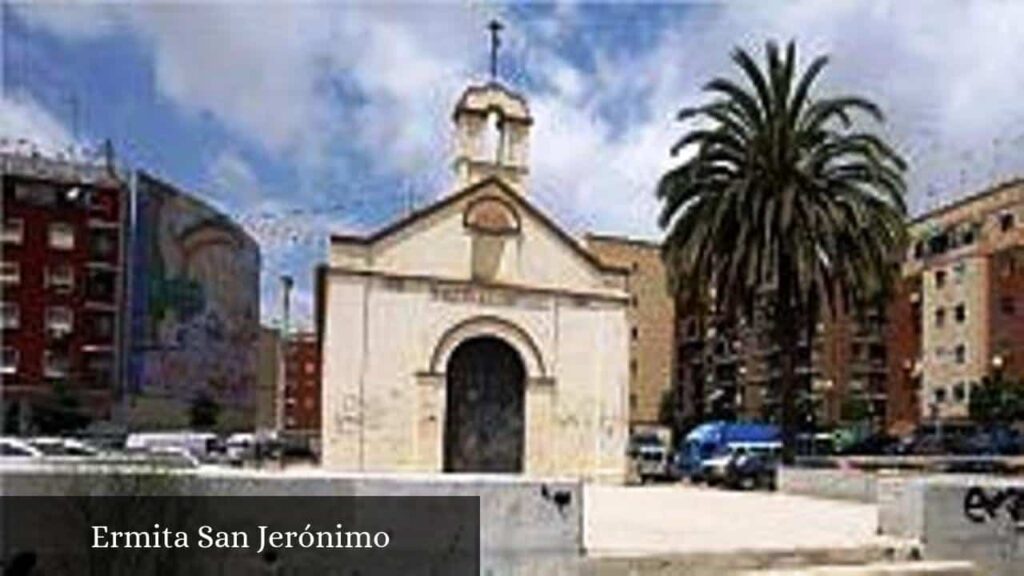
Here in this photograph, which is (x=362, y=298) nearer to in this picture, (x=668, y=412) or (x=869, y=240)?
(x=869, y=240)

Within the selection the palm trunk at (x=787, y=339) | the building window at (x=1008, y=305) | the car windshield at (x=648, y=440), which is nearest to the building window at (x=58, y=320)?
the car windshield at (x=648, y=440)

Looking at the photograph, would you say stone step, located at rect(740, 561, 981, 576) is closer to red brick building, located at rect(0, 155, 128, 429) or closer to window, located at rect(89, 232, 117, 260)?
red brick building, located at rect(0, 155, 128, 429)

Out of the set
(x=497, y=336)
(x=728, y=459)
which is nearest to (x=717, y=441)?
(x=728, y=459)

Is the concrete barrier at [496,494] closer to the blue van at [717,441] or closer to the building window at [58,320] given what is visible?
the blue van at [717,441]

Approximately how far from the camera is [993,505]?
746 inches

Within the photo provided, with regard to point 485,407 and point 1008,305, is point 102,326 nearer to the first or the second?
point 1008,305

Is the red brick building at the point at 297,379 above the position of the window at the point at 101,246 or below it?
below

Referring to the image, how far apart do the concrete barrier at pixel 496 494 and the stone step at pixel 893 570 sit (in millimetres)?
2053

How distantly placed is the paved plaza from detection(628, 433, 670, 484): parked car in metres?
11.9

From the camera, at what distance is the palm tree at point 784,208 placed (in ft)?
111

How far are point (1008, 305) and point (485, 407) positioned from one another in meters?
52.4

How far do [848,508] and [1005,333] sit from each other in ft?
192

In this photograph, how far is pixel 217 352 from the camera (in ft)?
300

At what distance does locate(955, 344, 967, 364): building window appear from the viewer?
8369 centimetres
